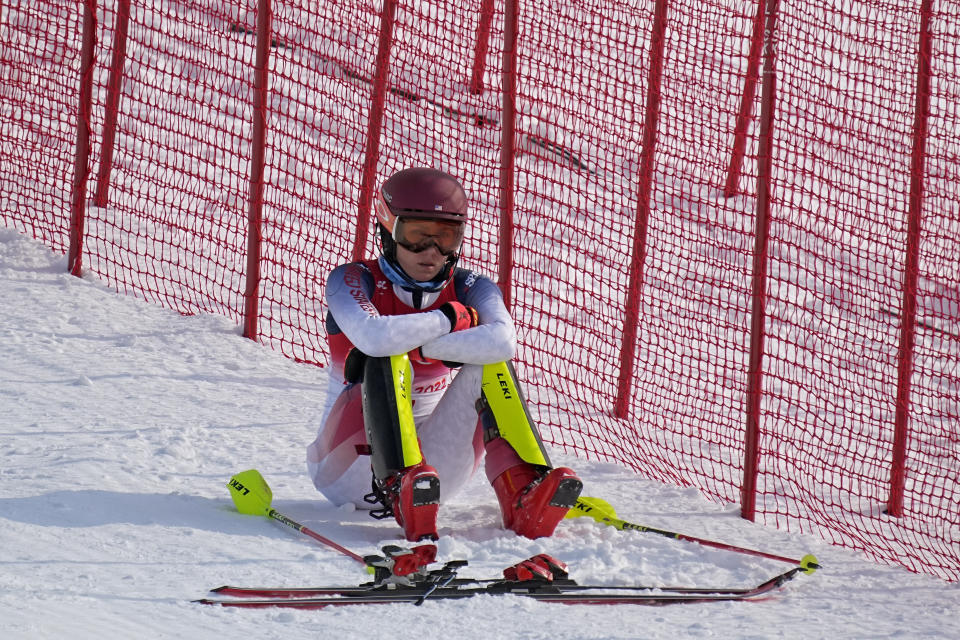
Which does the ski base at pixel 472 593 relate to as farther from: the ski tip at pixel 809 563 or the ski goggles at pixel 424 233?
the ski goggles at pixel 424 233

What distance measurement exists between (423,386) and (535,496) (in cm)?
66

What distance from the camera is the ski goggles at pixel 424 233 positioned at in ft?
15.2

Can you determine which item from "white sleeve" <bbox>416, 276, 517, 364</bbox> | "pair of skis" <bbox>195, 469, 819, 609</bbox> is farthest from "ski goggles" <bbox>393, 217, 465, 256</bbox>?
"pair of skis" <bbox>195, 469, 819, 609</bbox>

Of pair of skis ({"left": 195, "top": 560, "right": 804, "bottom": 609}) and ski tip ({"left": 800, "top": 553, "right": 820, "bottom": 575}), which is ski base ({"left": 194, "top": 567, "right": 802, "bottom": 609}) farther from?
ski tip ({"left": 800, "top": 553, "right": 820, "bottom": 575})

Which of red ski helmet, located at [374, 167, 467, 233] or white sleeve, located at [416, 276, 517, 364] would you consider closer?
white sleeve, located at [416, 276, 517, 364]

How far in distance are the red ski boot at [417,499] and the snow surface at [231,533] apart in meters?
0.09

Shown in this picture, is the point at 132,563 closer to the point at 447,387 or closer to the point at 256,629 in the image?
the point at 256,629

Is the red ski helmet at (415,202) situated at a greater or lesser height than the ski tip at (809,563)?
greater

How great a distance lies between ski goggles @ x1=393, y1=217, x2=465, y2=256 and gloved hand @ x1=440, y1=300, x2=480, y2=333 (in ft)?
0.72

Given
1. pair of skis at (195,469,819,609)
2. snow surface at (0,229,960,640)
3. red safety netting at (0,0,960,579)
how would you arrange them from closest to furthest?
snow surface at (0,229,960,640) < pair of skis at (195,469,819,609) < red safety netting at (0,0,960,579)

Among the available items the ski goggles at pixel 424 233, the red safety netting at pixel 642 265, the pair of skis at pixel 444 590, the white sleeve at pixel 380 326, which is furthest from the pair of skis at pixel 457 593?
the red safety netting at pixel 642 265

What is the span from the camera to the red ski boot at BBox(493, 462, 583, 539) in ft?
14.3

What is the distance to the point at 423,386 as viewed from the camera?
15.8 feet

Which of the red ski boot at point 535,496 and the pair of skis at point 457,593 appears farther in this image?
the red ski boot at point 535,496
